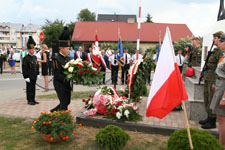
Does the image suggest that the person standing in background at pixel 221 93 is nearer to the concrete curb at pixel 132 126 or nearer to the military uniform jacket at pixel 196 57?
the concrete curb at pixel 132 126

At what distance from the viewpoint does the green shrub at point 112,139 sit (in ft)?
13.1

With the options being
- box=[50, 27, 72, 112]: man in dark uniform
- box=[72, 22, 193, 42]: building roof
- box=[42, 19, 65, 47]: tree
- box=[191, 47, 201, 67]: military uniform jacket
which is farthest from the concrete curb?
box=[42, 19, 65, 47]: tree

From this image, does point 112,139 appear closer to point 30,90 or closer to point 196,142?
point 196,142

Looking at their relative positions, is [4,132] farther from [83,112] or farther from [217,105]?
[217,105]

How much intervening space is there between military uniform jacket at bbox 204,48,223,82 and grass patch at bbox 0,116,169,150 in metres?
1.68

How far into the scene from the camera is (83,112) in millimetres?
5711

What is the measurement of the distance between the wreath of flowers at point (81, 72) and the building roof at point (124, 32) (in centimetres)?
2810

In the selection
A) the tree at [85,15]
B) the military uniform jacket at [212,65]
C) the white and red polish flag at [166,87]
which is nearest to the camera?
the white and red polish flag at [166,87]

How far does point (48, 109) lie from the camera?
6961mm

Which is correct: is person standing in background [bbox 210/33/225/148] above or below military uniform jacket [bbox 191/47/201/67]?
below

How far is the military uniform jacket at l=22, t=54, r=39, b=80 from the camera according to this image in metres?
7.39

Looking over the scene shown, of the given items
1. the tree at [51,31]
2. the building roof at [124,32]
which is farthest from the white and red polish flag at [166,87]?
the tree at [51,31]

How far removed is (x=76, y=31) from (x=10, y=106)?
94.9 feet

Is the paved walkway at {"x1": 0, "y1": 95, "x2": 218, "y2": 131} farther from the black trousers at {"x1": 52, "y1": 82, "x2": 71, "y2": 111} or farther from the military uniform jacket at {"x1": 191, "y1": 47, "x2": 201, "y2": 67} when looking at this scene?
the military uniform jacket at {"x1": 191, "y1": 47, "x2": 201, "y2": 67}
